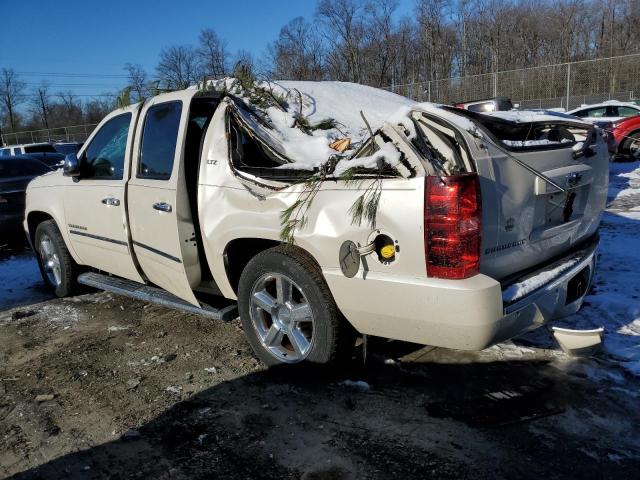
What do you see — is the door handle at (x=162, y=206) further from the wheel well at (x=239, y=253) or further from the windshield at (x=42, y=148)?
the windshield at (x=42, y=148)

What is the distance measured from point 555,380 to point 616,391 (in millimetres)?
330

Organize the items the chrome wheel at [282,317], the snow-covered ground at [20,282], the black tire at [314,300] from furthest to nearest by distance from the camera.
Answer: the snow-covered ground at [20,282] < the chrome wheel at [282,317] < the black tire at [314,300]

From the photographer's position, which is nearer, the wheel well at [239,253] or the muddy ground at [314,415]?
the muddy ground at [314,415]

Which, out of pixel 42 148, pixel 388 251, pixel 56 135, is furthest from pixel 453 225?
pixel 56 135

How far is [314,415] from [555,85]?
22263mm

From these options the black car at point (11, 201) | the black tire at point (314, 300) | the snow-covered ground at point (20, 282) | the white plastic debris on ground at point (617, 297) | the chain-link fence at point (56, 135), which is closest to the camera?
the black tire at point (314, 300)

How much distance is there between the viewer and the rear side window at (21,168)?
923 centimetres

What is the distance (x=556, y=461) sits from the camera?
2562 mm

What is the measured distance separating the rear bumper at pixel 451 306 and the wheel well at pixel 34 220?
13.5ft

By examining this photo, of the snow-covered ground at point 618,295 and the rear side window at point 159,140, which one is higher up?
the rear side window at point 159,140

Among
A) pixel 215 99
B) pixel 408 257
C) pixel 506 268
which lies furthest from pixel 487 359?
pixel 215 99

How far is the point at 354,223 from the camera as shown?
2891mm

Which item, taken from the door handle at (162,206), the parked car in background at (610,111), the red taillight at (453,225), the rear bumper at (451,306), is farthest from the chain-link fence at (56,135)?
the red taillight at (453,225)

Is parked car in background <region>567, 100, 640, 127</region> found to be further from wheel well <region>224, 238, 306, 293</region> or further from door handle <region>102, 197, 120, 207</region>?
door handle <region>102, 197, 120, 207</region>
